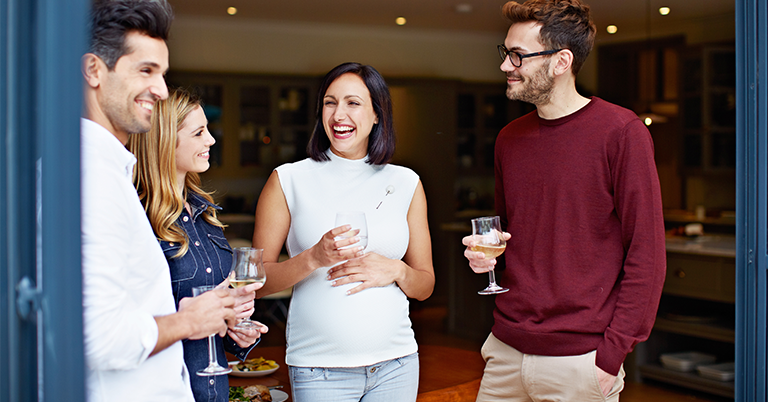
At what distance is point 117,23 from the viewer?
3.74ft

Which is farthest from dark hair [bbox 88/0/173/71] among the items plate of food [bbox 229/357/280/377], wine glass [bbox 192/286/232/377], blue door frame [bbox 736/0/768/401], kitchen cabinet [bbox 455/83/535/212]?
kitchen cabinet [bbox 455/83/535/212]

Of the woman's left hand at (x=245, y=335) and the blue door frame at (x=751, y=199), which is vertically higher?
the blue door frame at (x=751, y=199)

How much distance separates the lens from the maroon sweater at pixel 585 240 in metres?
1.64

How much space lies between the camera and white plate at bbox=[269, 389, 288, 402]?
7.52 feet

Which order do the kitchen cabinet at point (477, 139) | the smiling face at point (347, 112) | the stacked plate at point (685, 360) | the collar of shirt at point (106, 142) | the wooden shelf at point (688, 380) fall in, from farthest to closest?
the kitchen cabinet at point (477, 139) → the stacked plate at point (685, 360) → the wooden shelf at point (688, 380) → the smiling face at point (347, 112) → the collar of shirt at point (106, 142)

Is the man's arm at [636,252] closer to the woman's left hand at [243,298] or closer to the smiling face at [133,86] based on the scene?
the woman's left hand at [243,298]

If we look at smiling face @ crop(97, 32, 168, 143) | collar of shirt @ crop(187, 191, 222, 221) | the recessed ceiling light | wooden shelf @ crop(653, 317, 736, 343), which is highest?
the recessed ceiling light

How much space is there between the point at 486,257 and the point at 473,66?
5.72m

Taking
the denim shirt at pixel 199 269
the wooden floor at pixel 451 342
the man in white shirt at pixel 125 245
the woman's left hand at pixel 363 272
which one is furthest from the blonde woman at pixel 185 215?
the wooden floor at pixel 451 342

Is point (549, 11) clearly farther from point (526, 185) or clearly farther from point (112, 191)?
point (112, 191)

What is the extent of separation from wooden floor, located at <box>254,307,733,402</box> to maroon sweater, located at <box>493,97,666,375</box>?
2.90 m

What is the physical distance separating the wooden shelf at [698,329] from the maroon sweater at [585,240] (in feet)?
10.4

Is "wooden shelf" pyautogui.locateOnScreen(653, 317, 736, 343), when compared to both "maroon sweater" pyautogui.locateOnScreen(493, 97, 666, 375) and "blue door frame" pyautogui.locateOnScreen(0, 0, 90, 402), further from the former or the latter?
"blue door frame" pyautogui.locateOnScreen(0, 0, 90, 402)

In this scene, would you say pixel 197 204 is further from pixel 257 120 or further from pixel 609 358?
pixel 257 120
